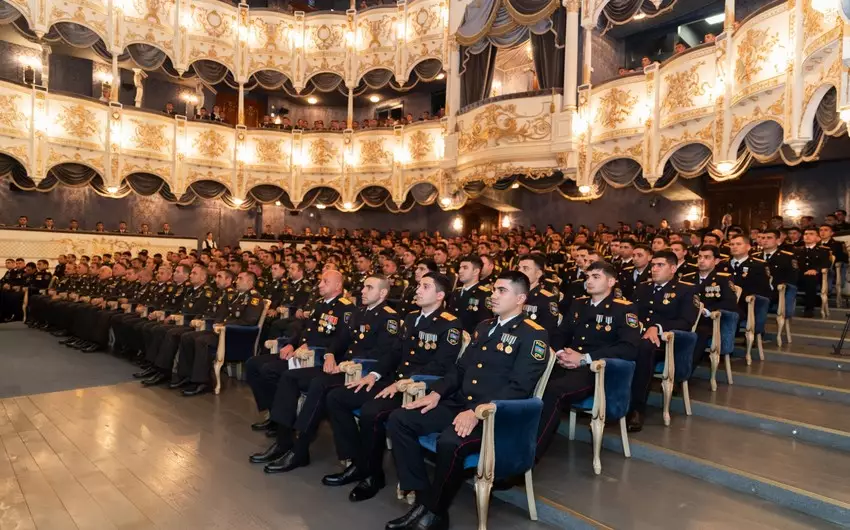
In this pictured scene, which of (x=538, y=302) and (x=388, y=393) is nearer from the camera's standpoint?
(x=388, y=393)

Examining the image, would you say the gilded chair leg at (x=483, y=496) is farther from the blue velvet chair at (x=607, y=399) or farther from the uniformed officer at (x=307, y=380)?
the uniformed officer at (x=307, y=380)

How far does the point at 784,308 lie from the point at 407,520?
4889 millimetres

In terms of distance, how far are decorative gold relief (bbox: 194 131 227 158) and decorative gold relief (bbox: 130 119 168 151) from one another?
783 mm

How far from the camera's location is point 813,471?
302 centimetres

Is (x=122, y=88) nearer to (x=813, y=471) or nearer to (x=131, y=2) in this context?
(x=131, y=2)

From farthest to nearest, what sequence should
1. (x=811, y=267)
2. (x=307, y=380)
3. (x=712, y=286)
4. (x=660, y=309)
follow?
1. (x=811, y=267)
2. (x=712, y=286)
3. (x=660, y=309)
4. (x=307, y=380)

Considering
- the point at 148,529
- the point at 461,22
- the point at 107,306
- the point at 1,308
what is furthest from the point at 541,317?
the point at 1,308

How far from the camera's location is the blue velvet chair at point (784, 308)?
17.9 feet

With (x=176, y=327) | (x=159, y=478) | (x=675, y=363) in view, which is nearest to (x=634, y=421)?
(x=675, y=363)

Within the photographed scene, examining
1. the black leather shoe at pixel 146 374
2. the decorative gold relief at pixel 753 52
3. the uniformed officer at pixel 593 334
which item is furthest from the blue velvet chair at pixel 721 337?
the black leather shoe at pixel 146 374

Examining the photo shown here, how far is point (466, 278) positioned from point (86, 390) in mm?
4002

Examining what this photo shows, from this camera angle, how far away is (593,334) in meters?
3.80

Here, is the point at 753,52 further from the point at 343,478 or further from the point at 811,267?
the point at 343,478

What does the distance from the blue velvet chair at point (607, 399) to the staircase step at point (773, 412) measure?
0.94 m
